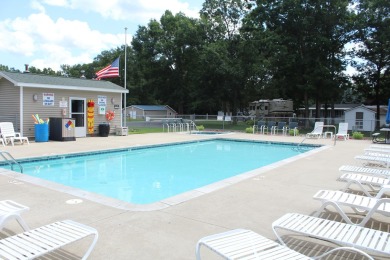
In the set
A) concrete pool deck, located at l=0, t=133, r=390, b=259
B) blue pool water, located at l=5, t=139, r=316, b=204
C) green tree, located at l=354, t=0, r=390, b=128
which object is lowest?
blue pool water, located at l=5, t=139, r=316, b=204

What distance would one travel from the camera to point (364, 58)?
2825 cm

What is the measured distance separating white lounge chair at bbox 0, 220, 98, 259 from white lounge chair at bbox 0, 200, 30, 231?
39cm

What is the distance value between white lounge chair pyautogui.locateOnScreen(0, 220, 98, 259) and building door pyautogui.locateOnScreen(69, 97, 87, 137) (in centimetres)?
1292

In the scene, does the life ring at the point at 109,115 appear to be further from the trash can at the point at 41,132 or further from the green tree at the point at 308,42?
the green tree at the point at 308,42

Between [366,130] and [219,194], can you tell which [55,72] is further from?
[219,194]

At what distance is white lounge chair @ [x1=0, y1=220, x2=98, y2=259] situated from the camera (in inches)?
92.4

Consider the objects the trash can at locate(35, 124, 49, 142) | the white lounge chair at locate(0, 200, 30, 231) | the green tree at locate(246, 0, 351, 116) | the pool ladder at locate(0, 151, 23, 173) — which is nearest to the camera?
the white lounge chair at locate(0, 200, 30, 231)

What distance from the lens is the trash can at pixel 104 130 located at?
15773 millimetres

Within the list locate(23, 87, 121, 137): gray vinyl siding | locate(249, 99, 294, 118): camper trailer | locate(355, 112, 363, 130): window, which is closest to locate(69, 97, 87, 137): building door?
locate(23, 87, 121, 137): gray vinyl siding

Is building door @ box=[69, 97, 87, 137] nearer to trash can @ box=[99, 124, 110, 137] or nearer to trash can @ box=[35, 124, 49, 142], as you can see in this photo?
trash can @ box=[99, 124, 110, 137]

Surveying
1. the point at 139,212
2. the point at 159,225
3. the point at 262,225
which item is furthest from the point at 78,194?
the point at 262,225

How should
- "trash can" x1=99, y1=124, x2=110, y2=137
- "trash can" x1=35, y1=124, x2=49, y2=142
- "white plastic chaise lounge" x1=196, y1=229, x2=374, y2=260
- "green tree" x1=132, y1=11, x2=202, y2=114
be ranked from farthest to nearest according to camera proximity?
"green tree" x1=132, y1=11, x2=202, y2=114
"trash can" x1=99, y1=124, x2=110, y2=137
"trash can" x1=35, y1=124, x2=49, y2=142
"white plastic chaise lounge" x1=196, y1=229, x2=374, y2=260

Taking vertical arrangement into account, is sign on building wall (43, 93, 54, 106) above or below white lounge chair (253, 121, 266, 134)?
above

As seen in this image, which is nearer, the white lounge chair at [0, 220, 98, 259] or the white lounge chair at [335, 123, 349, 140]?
the white lounge chair at [0, 220, 98, 259]
